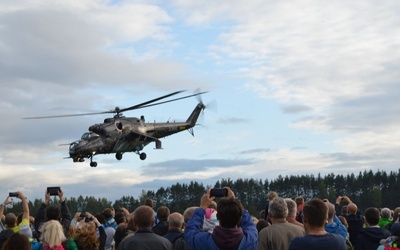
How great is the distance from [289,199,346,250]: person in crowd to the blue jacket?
77cm

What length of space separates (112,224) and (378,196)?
110 metres

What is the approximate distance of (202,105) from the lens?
198ft

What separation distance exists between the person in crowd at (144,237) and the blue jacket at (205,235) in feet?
2.75

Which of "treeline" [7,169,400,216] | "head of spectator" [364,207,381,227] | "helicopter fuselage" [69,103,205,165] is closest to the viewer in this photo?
"head of spectator" [364,207,381,227]

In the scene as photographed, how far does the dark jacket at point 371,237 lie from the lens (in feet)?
40.2

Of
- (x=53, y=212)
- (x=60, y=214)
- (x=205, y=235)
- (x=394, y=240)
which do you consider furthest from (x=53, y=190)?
(x=394, y=240)

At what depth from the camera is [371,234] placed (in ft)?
40.4

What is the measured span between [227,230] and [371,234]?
185 inches

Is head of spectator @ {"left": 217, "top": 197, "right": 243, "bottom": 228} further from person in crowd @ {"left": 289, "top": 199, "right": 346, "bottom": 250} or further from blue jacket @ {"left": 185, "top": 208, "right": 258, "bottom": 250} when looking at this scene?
person in crowd @ {"left": 289, "top": 199, "right": 346, "bottom": 250}

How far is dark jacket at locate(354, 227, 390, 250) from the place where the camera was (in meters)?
12.2

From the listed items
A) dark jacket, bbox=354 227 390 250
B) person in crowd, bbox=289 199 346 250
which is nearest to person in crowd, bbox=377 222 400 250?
dark jacket, bbox=354 227 390 250

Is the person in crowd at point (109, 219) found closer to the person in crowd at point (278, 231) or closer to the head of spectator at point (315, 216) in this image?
the person in crowd at point (278, 231)

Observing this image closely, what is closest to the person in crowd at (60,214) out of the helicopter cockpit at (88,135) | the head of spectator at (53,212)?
the head of spectator at (53,212)

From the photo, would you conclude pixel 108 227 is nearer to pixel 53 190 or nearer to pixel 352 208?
pixel 53 190
